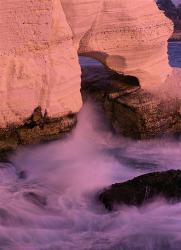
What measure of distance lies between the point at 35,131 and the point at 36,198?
0.74 metres

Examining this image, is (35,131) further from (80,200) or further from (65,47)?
(80,200)

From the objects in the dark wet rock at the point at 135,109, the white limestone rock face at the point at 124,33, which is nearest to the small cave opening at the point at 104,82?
the dark wet rock at the point at 135,109

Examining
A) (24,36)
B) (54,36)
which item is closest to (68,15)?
(54,36)

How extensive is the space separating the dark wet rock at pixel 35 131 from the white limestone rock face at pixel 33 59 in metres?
0.05

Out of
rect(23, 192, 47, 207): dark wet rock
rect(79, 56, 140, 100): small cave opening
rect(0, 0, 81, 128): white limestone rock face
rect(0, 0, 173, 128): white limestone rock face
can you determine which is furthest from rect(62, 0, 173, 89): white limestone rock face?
rect(23, 192, 47, 207): dark wet rock

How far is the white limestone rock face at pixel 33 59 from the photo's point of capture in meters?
3.55

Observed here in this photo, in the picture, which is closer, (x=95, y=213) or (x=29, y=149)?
(x=95, y=213)

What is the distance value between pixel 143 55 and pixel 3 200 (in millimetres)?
1984

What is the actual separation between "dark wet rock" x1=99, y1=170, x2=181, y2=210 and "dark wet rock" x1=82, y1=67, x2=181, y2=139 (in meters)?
1.23

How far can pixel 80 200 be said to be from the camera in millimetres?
3254

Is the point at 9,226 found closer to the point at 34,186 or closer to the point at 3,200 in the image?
the point at 3,200

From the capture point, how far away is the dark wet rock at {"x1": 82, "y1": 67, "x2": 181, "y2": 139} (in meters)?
4.39

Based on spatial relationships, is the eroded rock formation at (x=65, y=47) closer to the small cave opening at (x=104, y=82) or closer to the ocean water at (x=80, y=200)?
the small cave opening at (x=104, y=82)

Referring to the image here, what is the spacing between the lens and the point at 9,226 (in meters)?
2.90
